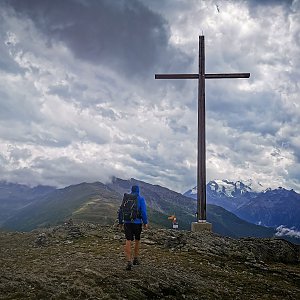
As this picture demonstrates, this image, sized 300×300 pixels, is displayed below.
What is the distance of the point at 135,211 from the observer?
14.6 meters

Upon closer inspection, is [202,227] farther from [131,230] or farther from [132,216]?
[132,216]

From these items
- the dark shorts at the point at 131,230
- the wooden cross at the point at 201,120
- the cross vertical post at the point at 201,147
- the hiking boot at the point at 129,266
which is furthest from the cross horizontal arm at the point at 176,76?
the hiking boot at the point at 129,266

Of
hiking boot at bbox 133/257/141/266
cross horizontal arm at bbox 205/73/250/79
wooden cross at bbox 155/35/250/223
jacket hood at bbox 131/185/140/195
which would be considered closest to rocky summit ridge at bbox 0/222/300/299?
hiking boot at bbox 133/257/141/266

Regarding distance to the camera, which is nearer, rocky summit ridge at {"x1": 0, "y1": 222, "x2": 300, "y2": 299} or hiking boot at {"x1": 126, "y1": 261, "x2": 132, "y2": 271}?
rocky summit ridge at {"x1": 0, "y1": 222, "x2": 300, "y2": 299}

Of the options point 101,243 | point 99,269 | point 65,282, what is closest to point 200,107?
point 101,243

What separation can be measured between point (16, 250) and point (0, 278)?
7974 mm

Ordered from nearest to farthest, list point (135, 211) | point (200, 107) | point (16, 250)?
1. point (135, 211)
2. point (16, 250)
3. point (200, 107)

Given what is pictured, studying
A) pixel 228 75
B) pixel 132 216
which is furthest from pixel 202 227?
pixel 228 75

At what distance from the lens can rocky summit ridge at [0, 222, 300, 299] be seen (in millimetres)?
11680

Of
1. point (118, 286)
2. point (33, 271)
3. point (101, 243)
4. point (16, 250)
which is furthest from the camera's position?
point (101, 243)

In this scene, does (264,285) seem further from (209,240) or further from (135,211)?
(209,240)

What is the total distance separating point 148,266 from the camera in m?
15.1

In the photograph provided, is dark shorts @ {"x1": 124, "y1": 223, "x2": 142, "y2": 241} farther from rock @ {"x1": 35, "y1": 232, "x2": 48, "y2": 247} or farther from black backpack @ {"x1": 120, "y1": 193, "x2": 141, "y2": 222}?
rock @ {"x1": 35, "y1": 232, "x2": 48, "y2": 247}

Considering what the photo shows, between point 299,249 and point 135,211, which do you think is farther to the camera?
point 299,249
